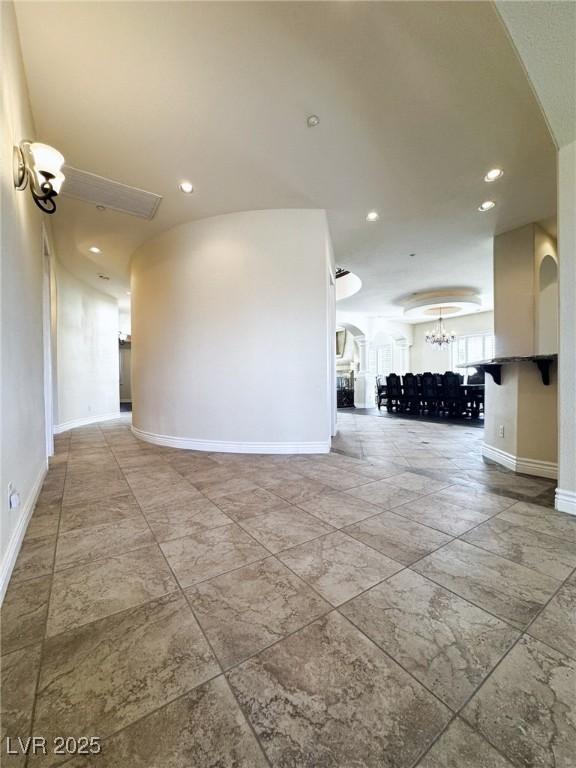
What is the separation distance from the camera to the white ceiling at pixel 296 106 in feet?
5.61

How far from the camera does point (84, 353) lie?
6293 millimetres

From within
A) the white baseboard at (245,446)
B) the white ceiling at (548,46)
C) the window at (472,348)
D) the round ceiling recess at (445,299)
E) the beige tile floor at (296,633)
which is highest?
the round ceiling recess at (445,299)

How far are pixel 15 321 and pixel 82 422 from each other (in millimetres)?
5342

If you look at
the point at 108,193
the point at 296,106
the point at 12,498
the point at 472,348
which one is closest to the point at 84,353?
the point at 108,193

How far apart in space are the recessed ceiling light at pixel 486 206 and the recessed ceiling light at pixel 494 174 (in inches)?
14.1

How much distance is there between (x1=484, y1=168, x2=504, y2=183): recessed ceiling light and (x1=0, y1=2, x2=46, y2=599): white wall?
3.64 metres

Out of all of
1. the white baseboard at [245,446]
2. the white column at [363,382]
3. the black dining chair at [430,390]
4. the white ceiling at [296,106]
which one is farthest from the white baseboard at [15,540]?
the white column at [363,382]

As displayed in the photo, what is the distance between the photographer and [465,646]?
1.03 m

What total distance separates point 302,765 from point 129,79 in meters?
3.49

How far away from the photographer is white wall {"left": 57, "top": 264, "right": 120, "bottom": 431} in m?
5.57

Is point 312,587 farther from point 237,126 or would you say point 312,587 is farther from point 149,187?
point 149,187

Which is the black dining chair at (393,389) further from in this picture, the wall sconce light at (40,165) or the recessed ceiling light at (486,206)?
the wall sconce light at (40,165)

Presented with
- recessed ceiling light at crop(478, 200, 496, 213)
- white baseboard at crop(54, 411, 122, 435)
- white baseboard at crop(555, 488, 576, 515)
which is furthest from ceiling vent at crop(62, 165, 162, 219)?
white baseboard at crop(555, 488, 576, 515)

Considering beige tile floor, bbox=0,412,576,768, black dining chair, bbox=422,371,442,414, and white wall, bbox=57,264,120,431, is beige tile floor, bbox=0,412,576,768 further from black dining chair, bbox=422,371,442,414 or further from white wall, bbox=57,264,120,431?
black dining chair, bbox=422,371,442,414
